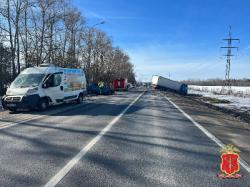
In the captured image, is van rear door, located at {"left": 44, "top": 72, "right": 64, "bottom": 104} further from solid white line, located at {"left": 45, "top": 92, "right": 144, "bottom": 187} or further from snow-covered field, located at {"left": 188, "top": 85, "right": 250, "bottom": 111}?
snow-covered field, located at {"left": 188, "top": 85, "right": 250, "bottom": 111}

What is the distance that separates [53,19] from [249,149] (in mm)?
38968

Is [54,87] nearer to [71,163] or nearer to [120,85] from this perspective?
[71,163]

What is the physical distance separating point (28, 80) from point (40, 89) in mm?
1067

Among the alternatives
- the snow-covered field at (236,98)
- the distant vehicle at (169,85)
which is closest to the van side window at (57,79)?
the snow-covered field at (236,98)

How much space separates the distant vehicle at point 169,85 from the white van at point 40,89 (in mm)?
46836

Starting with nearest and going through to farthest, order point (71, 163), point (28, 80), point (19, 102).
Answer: point (71, 163) → point (19, 102) → point (28, 80)

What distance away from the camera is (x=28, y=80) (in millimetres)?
20891

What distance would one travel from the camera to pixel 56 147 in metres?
8.72

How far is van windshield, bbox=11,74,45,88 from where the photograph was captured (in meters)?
20.4

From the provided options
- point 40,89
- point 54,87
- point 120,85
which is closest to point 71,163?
point 40,89

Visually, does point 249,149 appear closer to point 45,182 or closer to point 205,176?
point 205,176

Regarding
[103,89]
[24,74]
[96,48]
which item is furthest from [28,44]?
[96,48]

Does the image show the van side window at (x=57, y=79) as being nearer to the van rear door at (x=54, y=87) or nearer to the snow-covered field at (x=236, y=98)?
the van rear door at (x=54, y=87)

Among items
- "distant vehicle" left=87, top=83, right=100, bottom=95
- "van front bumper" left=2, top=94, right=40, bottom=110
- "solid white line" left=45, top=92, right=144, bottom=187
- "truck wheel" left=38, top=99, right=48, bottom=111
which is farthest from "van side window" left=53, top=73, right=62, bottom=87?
"distant vehicle" left=87, top=83, right=100, bottom=95
